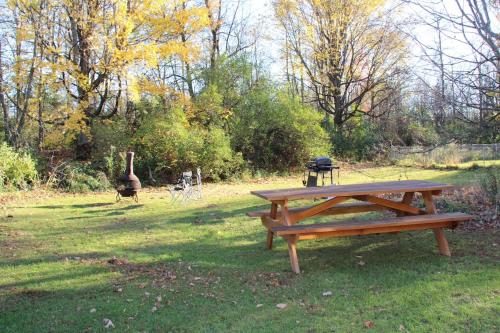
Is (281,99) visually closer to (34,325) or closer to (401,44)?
(401,44)

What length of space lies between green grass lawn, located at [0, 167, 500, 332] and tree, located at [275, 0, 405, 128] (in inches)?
750

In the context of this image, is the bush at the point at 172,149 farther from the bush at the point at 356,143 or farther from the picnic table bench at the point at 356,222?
the picnic table bench at the point at 356,222

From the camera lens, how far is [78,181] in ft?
46.4

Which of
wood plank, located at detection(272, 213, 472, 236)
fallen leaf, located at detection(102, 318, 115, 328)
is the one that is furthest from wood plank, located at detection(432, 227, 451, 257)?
fallen leaf, located at detection(102, 318, 115, 328)

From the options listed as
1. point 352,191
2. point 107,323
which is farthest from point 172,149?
point 107,323

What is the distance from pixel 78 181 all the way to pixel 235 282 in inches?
432

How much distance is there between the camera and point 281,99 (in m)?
20.6

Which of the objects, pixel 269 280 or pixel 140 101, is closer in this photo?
pixel 269 280

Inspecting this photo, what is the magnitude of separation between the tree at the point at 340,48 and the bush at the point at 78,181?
48.2 ft

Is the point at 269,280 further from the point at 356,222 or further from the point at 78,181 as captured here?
the point at 78,181

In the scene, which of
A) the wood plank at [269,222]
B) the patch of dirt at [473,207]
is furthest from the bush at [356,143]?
the wood plank at [269,222]

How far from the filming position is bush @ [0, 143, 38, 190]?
12.8m

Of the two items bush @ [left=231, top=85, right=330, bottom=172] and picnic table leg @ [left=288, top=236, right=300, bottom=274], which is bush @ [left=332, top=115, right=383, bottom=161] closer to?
bush @ [left=231, top=85, right=330, bottom=172]

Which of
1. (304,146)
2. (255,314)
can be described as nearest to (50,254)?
(255,314)
